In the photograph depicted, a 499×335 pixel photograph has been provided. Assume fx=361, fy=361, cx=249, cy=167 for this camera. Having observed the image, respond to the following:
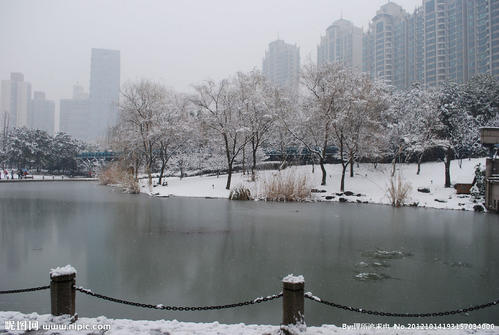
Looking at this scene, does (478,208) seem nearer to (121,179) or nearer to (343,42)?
(121,179)

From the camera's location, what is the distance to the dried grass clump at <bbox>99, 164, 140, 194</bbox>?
2776 centimetres

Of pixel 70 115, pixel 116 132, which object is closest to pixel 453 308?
pixel 116 132

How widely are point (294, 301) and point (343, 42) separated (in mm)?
107143

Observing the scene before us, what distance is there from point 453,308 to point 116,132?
1495 inches

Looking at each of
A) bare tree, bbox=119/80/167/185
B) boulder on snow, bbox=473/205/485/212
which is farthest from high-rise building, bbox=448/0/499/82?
bare tree, bbox=119/80/167/185

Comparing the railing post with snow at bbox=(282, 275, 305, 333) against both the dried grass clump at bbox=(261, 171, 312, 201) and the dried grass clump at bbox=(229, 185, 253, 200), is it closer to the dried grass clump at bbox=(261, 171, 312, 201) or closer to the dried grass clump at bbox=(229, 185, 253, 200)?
the dried grass clump at bbox=(261, 171, 312, 201)

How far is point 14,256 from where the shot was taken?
8.64m

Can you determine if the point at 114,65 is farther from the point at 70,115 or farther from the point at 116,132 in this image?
the point at 116,132

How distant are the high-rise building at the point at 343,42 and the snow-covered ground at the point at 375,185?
239 ft

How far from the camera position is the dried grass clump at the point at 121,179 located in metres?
27.8

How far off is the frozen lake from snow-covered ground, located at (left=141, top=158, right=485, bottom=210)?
18.2 feet

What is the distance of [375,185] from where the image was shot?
25.8 m

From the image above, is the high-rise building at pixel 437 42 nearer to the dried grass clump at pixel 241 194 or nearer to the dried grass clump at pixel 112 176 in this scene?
the dried grass clump at pixel 112 176

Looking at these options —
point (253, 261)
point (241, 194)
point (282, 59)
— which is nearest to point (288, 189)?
point (241, 194)
